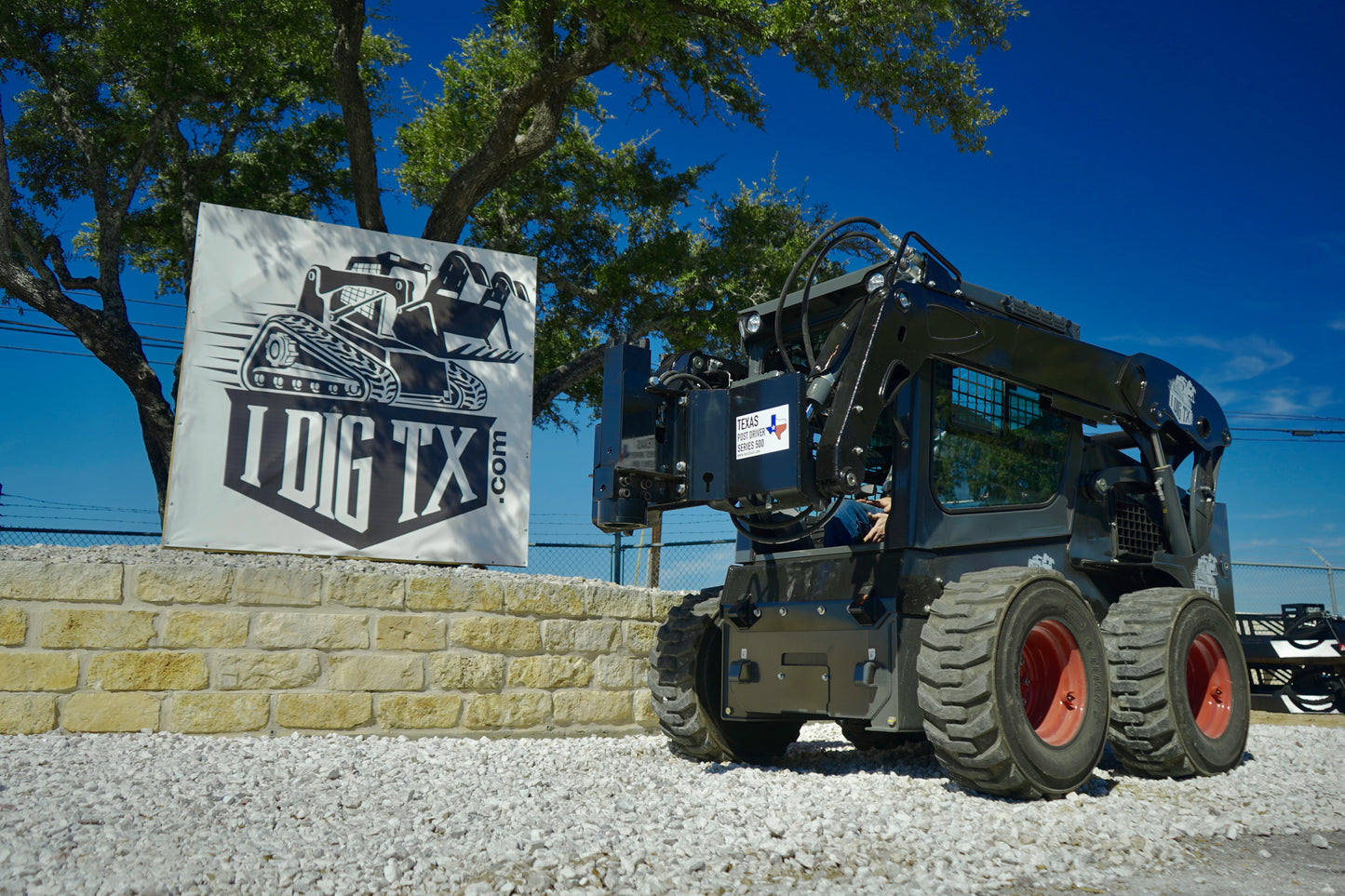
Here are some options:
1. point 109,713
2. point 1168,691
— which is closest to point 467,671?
point 109,713

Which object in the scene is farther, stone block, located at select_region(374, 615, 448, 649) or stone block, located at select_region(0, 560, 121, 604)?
stone block, located at select_region(374, 615, 448, 649)

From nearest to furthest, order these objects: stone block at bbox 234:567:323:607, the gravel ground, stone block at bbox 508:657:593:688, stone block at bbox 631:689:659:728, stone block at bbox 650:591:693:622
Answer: the gravel ground → stone block at bbox 234:567:323:607 → stone block at bbox 508:657:593:688 → stone block at bbox 631:689:659:728 → stone block at bbox 650:591:693:622

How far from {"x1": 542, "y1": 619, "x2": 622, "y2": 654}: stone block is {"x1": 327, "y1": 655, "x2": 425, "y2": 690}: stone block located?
99 cm

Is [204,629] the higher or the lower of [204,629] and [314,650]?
the higher

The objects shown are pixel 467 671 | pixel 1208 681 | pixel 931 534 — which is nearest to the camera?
pixel 931 534

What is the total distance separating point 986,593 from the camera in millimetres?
4613

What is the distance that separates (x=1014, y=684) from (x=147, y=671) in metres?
5.27


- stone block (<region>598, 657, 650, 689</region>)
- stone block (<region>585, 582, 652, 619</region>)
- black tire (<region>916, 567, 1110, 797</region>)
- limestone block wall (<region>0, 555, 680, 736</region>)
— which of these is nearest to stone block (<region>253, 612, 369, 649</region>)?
limestone block wall (<region>0, 555, 680, 736</region>)

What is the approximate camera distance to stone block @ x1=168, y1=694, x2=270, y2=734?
606 centimetres

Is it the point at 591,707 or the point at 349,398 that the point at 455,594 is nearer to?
the point at 591,707

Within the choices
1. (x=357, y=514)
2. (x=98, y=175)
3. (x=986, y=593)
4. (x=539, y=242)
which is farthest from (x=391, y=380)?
(x=98, y=175)

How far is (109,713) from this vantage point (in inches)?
233

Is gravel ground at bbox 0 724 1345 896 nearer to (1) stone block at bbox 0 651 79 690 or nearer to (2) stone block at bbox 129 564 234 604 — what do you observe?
(1) stone block at bbox 0 651 79 690

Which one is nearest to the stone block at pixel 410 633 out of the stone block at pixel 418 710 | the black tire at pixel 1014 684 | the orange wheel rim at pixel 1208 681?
the stone block at pixel 418 710
